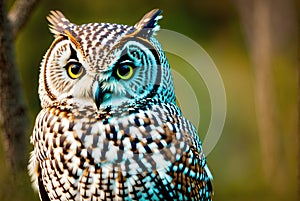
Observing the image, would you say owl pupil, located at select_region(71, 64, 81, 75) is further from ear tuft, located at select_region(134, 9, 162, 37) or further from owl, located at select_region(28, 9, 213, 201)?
ear tuft, located at select_region(134, 9, 162, 37)

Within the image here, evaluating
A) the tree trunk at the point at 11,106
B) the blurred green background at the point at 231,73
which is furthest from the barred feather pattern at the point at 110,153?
the blurred green background at the point at 231,73

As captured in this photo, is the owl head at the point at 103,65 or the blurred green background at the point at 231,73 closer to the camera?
the owl head at the point at 103,65

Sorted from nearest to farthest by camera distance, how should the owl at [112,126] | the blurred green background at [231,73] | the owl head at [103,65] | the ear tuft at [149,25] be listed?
the owl head at [103,65], the owl at [112,126], the ear tuft at [149,25], the blurred green background at [231,73]

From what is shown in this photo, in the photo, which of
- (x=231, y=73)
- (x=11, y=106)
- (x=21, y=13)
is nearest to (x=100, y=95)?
(x=11, y=106)

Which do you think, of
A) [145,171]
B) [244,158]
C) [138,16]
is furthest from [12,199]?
[138,16]

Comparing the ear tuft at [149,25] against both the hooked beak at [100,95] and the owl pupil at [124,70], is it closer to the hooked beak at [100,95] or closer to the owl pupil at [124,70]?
the owl pupil at [124,70]

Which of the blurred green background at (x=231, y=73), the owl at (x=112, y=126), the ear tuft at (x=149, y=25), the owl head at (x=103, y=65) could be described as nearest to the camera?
the owl head at (x=103, y=65)

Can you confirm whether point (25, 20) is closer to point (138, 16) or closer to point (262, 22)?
point (262, 22)
